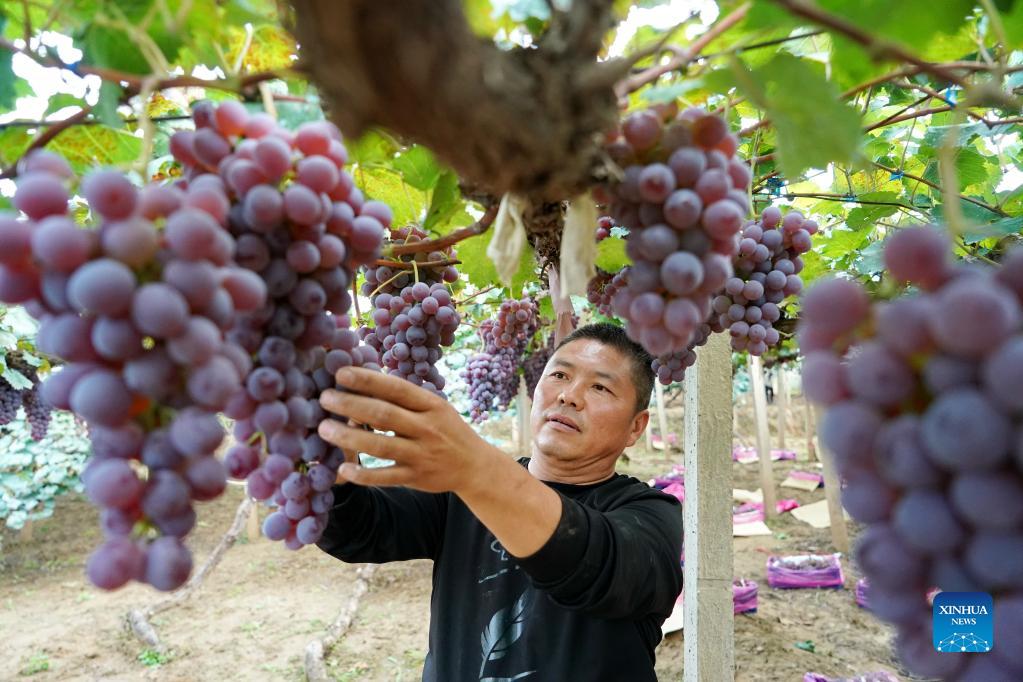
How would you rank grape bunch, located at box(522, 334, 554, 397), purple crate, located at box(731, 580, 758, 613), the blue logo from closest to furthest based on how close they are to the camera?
the blue logo, purple crate, located at box(731, 580, 758, 613), grape bunch, located at box(522, 334, 554, 397)

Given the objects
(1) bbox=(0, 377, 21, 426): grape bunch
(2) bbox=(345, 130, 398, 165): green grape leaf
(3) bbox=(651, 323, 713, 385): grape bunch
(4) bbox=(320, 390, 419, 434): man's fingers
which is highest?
(1) bbox=(0, 377, 21, 426): grape bunch

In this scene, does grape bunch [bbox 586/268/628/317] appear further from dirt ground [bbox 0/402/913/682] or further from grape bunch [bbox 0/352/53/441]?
dirt ground [bbox 0/402/913/682]

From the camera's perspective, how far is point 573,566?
1.32 m

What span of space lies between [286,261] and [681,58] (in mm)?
500

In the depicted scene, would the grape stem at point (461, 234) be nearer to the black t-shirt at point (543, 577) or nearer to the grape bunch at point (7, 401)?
the black t-shirt at point (543, 577)

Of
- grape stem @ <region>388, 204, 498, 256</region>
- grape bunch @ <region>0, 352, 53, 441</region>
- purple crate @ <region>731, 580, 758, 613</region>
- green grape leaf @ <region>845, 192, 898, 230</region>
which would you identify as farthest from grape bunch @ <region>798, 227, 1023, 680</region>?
purple crate @ <region>731, 580, 758, 613</region>

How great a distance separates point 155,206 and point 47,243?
0.09 meters

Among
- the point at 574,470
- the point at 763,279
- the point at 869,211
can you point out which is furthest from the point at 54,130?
the point at 869,211

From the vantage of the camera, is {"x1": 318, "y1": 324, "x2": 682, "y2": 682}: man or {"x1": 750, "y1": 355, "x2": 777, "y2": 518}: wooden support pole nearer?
{"x1": 318, "y1": 324, "x2": 682, "y2": 682}: man

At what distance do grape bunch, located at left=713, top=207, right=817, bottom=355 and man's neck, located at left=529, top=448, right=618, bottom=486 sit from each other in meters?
0.78

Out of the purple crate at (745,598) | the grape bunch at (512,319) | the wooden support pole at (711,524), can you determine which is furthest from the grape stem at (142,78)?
the purple crate at (745,598)

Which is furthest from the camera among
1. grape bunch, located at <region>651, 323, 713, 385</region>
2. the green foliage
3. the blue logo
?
the green foliage

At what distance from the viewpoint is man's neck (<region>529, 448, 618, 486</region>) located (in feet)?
7.32

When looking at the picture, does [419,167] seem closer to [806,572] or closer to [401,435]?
[401,435]
